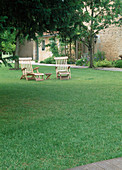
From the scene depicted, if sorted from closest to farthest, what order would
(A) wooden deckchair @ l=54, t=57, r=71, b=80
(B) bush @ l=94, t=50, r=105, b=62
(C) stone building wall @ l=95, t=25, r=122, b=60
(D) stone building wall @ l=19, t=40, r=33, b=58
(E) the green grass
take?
(E) the green grass < (A) wooden deckchair @ l=54, t=57, r=71, b=80 < (C) stone building wall @ l=95, t=25, r=122, b=60 < (B) bush @ l=94, t=50, r=105, b=62 < (D) stone building wall @ l=19, t=40, r=33, b=58

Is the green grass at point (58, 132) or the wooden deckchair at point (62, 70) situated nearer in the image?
the green grass at point (58, 132)

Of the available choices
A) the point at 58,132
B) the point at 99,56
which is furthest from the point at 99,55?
the point at 58,132

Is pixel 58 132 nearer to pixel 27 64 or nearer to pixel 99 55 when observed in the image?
pixel 27 64

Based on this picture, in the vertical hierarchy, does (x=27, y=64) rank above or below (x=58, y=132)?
above

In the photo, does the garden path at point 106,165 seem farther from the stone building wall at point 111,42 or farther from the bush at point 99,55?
the bush at point 99,55

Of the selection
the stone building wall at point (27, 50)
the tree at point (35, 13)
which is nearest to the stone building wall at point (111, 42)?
the stone building wall at point (27, 50)

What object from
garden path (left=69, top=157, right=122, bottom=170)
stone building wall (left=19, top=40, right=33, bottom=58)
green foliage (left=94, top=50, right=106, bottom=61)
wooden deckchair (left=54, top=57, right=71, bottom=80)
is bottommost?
garden path (left=69, top=157, right=122, bottom=170)

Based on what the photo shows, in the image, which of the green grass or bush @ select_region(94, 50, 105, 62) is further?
bush @ select_region(94, 50, 105, 62)

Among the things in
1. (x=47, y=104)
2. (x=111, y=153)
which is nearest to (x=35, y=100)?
(x=47, y=104)

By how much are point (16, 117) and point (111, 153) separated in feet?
7.88

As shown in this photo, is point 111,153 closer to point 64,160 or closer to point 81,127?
point 64,160

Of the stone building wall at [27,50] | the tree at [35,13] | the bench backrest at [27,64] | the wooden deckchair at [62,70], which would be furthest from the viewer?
the stone building wall at [27,50]

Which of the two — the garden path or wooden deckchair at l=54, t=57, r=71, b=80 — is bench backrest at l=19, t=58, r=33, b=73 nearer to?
A: wooden deckchair at l=54, t=57, r=71, b=80

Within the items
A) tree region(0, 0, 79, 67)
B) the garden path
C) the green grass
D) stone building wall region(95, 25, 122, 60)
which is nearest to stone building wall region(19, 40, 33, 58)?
stone building wall region(95, 25, 122, 60)
